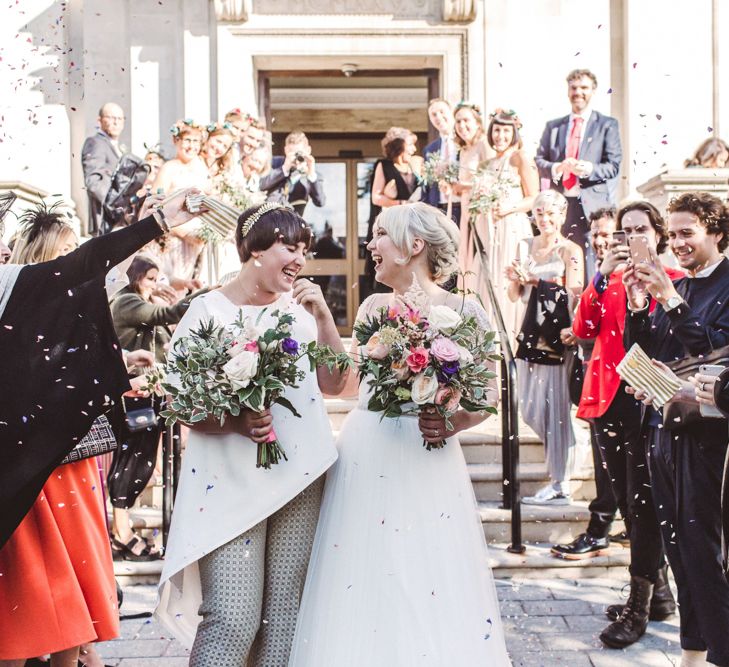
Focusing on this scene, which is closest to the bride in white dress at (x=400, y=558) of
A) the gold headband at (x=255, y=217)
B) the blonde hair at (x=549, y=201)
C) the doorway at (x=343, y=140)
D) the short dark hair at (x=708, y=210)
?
the gold headband at (x=255, y=217)

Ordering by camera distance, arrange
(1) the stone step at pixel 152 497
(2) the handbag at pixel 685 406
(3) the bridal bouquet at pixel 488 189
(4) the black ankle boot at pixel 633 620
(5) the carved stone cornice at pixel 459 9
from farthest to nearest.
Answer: (5) the carved stone cornice at pixel 459 9
(3) the bridal bouquet at pixel 488 189
(1) the stone step at pixel 152 497
(4) the black ankle boot at pixel 633 620
(2) the handbag at pixel 685 406

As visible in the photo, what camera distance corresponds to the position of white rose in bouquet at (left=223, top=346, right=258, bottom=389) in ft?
9.39

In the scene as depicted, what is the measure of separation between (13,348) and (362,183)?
1288 cm

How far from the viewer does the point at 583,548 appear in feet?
18.8

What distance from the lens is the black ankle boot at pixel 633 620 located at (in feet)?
14.9

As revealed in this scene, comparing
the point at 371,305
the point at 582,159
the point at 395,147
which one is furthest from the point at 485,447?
the point at 371,305

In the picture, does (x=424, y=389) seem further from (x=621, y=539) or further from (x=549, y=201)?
(x=549, y=201)

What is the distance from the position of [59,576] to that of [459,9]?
9348 millimetres

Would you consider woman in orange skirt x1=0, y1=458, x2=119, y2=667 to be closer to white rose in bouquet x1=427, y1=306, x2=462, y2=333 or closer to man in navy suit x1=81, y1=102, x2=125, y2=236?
white rose in bouquet x1=427, y1=306, x2=462, y2=333

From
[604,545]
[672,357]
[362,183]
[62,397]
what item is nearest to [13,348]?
[62,397]

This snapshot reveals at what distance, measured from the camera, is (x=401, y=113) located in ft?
51.8

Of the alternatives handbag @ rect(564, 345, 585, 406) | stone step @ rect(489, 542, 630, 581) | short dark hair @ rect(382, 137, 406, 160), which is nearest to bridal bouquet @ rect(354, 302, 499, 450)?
stone step @ rect(489, 542, 630, 581)

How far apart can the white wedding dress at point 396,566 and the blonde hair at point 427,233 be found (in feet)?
1.91

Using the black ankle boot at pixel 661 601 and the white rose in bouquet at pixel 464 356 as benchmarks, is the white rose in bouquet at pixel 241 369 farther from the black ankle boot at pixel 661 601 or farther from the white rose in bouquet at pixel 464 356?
the black ankle boot at pixel 661 601
